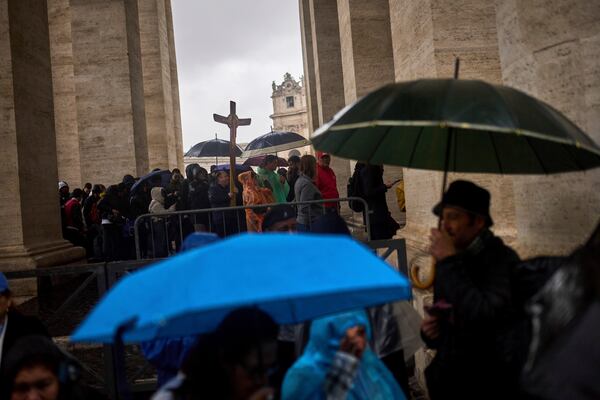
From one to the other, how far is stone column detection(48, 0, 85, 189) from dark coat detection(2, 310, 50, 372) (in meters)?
15.3

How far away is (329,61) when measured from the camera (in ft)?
49.9

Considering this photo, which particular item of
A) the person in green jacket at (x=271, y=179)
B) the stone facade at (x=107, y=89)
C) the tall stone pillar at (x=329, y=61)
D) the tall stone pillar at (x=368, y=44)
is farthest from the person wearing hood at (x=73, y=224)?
the tall stone pillar at (x=329, y=61)

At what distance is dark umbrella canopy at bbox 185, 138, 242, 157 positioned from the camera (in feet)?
44.1

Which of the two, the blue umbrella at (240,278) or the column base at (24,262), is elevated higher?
the blue umbrella at (240,278)

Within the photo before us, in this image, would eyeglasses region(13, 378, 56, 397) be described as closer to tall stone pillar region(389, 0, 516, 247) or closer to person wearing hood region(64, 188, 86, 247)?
tall stone pillar region(389, 0, 516, 247)

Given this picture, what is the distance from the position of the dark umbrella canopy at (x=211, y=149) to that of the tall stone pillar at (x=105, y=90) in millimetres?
1488

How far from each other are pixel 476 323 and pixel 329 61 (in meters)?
14.0

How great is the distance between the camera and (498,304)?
196cm

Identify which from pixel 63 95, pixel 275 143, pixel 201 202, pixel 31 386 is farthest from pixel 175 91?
pixel 31 386

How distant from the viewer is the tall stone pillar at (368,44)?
10.0 metres

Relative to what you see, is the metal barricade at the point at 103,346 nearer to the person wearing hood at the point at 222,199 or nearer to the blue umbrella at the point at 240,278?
the blue umbrella at the point at 240,278

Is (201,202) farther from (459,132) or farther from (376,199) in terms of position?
(459,132)

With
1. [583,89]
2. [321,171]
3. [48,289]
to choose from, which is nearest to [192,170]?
[321,171]

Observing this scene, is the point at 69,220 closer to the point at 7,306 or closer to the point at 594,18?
the point at 7,306
